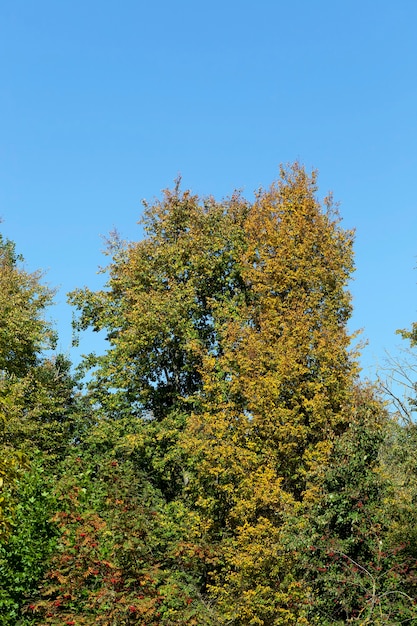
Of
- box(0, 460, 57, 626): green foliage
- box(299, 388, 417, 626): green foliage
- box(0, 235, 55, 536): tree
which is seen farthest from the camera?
box(0, 235, 55, 536): tree

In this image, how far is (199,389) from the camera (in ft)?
81.9

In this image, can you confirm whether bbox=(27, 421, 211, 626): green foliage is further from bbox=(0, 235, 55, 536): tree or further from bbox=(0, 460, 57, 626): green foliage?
bbox=(0, 235, 55, 536): tree

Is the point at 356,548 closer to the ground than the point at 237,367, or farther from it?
closer to the ground

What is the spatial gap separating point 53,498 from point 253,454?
5465 mm

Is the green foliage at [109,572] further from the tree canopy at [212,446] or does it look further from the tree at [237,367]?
the tree at [237,367]

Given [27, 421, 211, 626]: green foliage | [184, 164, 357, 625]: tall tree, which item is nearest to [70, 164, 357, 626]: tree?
[184, 164, 357, 625]: tall tree

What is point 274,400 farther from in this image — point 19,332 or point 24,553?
point 19,332

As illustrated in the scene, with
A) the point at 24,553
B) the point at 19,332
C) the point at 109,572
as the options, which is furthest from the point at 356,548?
the point at 19,332

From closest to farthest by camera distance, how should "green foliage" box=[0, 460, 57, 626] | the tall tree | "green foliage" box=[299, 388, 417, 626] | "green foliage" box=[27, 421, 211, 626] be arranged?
1. "green foliage" box=[299, 388, 417, 626]
2. "green foliage" box=[27, 421, 211, 626]
3. "green foliage" box=[0, 460, 57, 626]
4. the tall tree

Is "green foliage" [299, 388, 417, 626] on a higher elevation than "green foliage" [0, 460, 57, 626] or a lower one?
higher

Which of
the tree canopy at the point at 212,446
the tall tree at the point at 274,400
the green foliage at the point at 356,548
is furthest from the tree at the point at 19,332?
the green foliage at the point at 356,548

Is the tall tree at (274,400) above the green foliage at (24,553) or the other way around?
above

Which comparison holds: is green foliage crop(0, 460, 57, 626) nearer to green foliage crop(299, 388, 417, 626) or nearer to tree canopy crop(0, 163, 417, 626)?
tree canopy crop(0, 163, 417, 626)

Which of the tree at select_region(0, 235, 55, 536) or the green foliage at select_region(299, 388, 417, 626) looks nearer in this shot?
the green foliage at select_region(299, 388, 417, 626)
